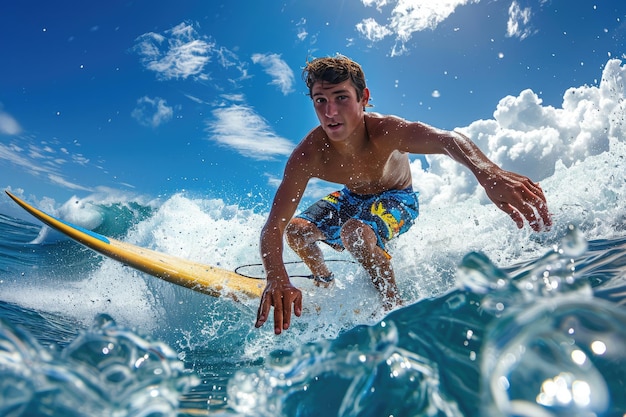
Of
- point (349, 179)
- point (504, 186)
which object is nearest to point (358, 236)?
point (349, 179)

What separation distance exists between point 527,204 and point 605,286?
71cm

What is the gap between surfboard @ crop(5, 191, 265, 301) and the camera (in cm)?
357

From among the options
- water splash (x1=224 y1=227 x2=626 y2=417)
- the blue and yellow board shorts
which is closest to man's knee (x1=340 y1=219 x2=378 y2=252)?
the blue and yellow board shorts

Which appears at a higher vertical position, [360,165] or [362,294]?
[360,165]

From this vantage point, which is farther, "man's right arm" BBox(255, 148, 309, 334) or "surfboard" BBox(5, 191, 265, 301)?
"surfboard" BBox(5, 191, 265, 301)

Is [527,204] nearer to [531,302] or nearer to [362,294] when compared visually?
[531,302]

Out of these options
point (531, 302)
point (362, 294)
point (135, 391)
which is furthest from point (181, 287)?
point (531, 302)

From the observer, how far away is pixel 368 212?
3461mm

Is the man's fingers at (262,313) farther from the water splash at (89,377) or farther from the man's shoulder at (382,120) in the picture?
the man's shoulder at (382,120)

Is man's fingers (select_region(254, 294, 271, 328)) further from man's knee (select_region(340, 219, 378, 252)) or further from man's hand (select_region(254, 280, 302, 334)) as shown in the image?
man's knee (select_region(340, 219, 378, 252))

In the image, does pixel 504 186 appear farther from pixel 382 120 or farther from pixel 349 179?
pixel 349 179

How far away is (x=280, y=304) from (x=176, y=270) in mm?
2202

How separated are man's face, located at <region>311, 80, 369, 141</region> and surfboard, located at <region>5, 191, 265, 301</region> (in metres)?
1.49

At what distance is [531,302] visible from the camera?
3.00ft
